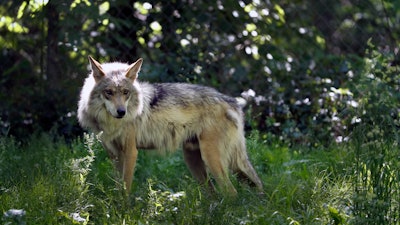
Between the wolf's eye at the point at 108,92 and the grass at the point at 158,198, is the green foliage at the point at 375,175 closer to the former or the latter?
the grass at the point at 158,198

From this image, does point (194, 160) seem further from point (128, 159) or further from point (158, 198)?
point (158, 198)

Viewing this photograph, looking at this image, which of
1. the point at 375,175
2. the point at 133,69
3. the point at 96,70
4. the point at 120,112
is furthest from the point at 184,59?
the point at 375,175

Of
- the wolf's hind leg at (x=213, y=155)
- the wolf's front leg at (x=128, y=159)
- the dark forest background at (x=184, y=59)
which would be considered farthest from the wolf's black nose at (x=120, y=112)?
the dark forest background at (x=184, y=59)

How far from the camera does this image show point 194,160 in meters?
6.11

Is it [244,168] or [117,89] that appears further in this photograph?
[244,168]

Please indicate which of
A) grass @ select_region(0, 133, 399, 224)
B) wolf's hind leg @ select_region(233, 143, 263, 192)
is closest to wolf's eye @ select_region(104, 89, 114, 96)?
grass @ select_region(0, 133, 399, 224)

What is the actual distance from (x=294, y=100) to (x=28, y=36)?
3.12 meters

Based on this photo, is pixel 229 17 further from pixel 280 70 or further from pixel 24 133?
pixel 24 133

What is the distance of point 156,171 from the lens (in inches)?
251

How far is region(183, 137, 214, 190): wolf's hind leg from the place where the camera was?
6039 mm

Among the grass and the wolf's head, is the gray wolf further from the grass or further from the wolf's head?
the grass

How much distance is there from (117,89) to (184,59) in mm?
2368

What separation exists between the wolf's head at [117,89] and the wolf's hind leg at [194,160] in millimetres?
644

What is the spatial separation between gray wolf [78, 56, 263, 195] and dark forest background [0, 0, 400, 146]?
150cm
